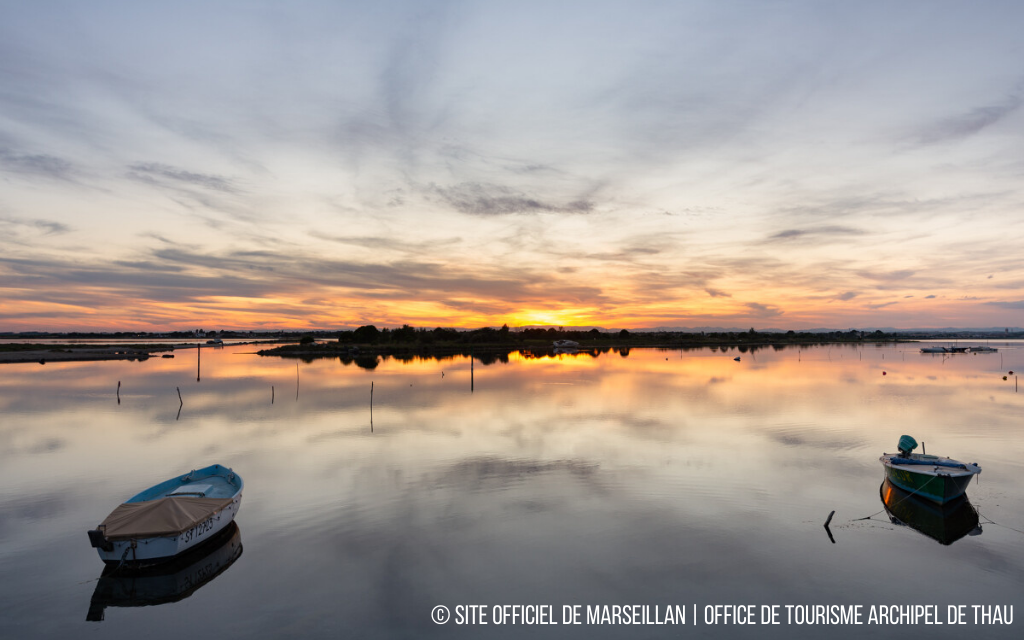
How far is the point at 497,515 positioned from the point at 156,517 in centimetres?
1015

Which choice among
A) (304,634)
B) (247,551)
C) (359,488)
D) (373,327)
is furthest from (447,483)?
(373,327)

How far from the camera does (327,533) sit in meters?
16.0

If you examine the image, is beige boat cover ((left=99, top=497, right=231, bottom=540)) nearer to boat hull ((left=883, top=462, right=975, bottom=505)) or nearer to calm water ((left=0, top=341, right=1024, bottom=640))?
calm water ((left=0, top=341, right=1024, bottom=640))

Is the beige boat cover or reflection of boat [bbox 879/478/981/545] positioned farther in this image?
reflection of boat [bbox 879/478/981/545]

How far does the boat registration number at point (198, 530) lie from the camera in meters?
A: 13.9

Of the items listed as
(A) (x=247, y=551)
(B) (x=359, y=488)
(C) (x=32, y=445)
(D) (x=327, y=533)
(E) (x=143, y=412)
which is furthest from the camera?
(E) (x=143, y=412)

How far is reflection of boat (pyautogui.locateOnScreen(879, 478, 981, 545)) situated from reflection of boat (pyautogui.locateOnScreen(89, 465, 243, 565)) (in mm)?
22402


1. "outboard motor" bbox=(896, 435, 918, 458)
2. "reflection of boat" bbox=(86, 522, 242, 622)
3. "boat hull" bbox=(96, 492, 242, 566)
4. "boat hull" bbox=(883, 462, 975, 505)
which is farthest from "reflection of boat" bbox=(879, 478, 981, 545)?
"boat hull" bbox=(96, 492, 242, 566)

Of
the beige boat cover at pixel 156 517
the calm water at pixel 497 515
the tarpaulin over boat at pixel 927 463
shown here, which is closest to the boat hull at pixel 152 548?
the beige boat cover at pixel 156 517

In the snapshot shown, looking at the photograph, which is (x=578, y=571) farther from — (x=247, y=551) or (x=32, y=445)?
(x=32, y=445)

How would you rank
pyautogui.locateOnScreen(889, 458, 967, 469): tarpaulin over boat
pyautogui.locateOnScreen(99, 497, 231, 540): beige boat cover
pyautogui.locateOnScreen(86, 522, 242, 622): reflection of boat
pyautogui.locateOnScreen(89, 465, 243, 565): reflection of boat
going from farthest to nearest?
pyautogui.locateOnScreen(889, 458, 967, 469): tarpaulin over boat → pyautogui.locateOnScreen(99, 497, 231, 540): beige boat cover → pyautogui.locateOnScreen(89, 465, 243, 565): reflection of boat → pyautogui.locateOnScreen(86, 522, 242, 622): reflection of boat

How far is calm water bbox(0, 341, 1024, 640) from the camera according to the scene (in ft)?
39.6

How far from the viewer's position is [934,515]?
1759 cm

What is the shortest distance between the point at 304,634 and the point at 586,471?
13951 millimetres
